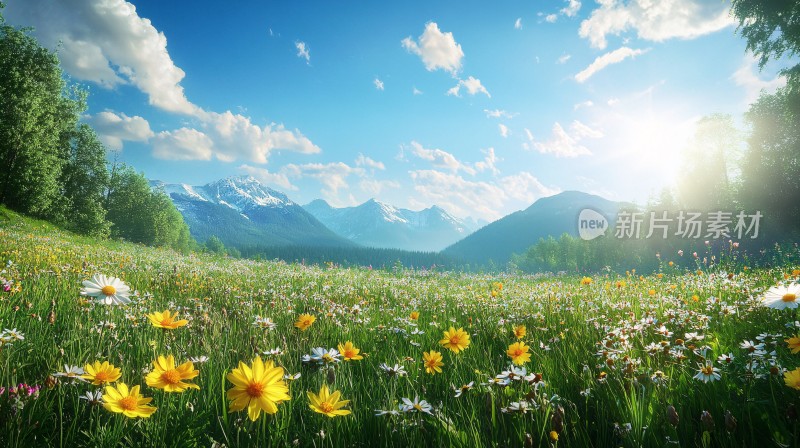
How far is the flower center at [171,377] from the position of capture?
5.01ft

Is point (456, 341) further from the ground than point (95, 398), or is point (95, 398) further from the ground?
point (456, 341)

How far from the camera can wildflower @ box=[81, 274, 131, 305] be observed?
222cm

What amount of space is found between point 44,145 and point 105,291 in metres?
40.0

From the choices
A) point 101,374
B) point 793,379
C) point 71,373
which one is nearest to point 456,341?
point 793,379

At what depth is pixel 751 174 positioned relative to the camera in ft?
97.1

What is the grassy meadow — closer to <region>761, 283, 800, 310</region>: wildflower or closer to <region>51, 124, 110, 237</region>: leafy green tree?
<region>761, 283, 800, 310</region>: wildflower

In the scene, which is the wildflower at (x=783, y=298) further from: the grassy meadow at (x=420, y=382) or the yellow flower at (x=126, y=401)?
the yellow flower at (x=126, y=401)

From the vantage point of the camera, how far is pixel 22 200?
31.6m

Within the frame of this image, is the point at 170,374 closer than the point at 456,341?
Yes

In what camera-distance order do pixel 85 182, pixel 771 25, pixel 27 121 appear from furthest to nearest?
pixel 85 182, pixel 27 121, pixel 771 25

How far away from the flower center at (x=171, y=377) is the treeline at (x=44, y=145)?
38561mm

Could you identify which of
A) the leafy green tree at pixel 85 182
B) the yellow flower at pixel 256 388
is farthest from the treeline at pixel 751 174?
the leafy green tree at pixel 85 182

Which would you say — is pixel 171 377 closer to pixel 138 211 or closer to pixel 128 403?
pixel 128 403

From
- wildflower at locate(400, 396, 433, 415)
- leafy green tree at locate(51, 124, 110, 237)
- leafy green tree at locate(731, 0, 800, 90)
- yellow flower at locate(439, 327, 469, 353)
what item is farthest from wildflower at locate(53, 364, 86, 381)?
leafy green tree at locate(51, 124, 110, 237)
